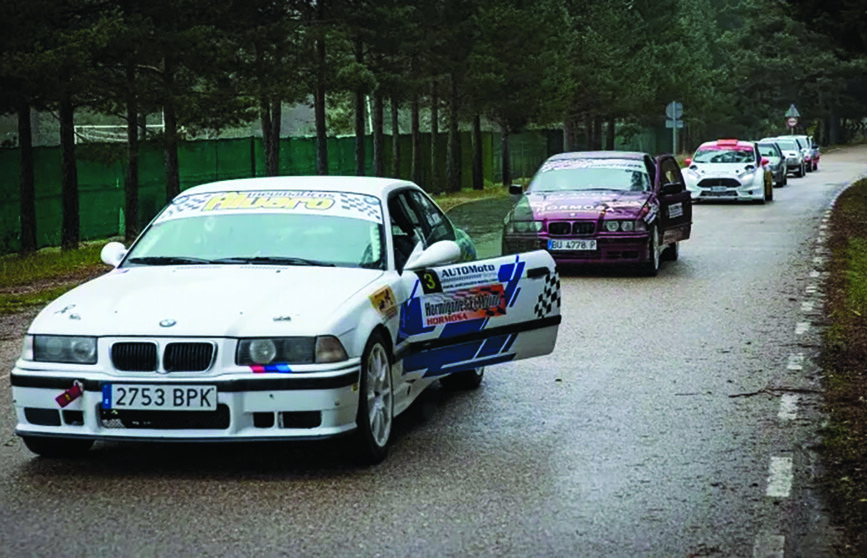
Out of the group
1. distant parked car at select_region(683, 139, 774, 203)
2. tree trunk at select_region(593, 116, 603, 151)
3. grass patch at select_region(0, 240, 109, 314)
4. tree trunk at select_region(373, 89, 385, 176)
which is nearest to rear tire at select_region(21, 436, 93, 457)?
grass patch at select_region(0, 240, 109, 314)

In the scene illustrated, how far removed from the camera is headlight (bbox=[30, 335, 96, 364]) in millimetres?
7250

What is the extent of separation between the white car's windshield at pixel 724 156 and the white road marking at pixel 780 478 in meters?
29.2

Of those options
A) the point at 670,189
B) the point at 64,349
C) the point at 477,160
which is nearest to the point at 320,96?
the point at 477,160

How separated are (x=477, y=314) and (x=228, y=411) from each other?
2034 mm

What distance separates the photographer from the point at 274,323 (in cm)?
725

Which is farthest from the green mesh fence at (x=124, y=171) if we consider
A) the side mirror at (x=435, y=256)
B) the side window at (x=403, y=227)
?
the side mirror at (x=435, y=256)

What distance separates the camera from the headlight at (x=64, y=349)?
7.25 meters

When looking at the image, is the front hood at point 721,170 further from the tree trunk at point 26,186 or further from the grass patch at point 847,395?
the tree trunk at point 26,186

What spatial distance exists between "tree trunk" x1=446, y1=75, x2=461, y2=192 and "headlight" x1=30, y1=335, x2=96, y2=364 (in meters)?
39.5

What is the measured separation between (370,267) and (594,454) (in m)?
1.58

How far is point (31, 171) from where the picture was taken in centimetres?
Result: 2541

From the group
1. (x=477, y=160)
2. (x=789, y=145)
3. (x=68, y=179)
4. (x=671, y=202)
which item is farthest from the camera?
(x=789, y=145)

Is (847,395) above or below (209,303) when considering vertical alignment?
below

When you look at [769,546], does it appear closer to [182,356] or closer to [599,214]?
[182,356]
